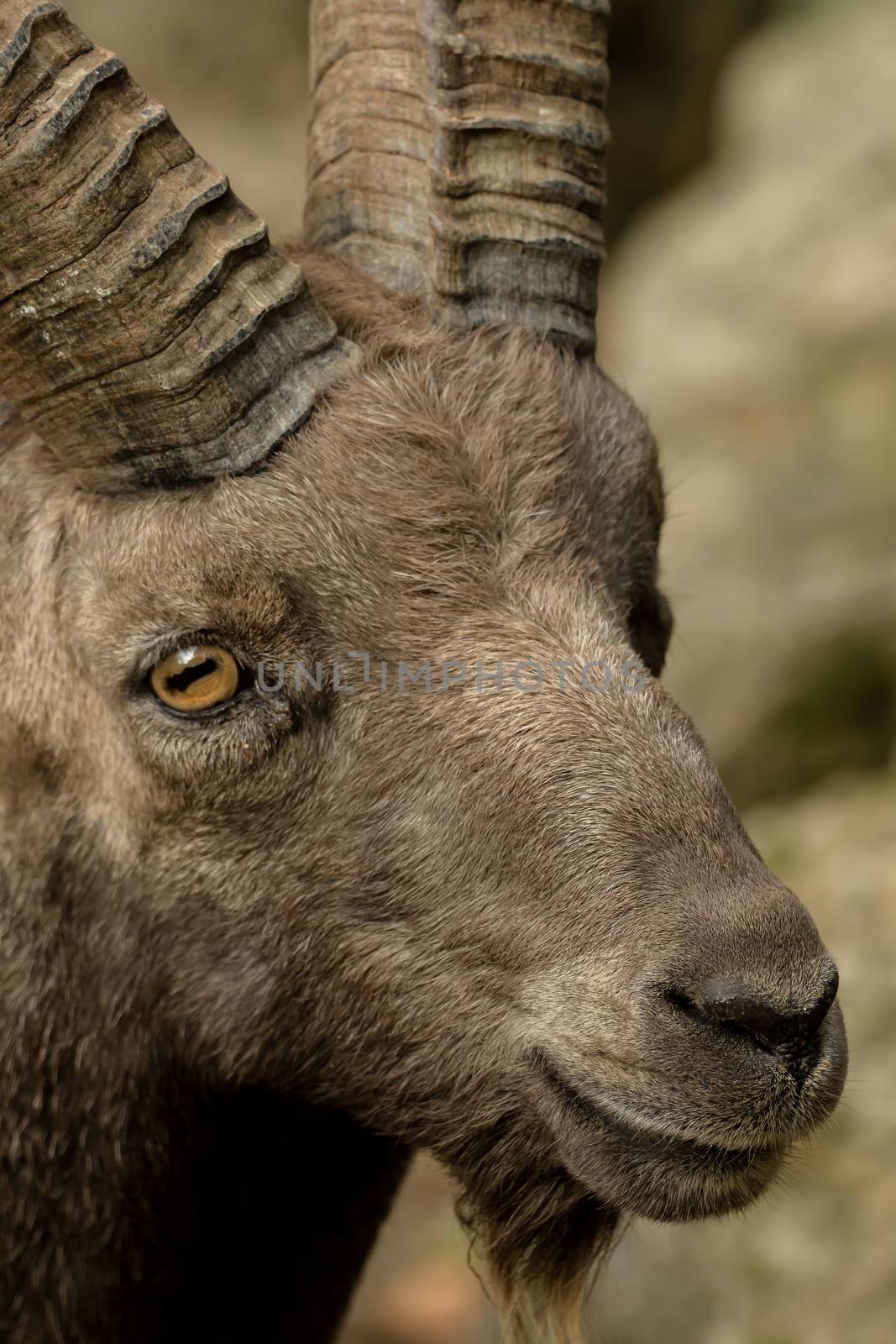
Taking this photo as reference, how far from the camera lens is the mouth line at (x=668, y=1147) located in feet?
10.7

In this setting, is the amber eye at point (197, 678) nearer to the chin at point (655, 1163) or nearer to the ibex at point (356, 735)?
the ibex at point (356, 735)

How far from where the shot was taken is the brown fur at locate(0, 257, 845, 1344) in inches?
132

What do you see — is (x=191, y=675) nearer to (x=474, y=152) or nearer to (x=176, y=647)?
(x=176, y=647)

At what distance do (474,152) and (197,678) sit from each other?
1.51 metres

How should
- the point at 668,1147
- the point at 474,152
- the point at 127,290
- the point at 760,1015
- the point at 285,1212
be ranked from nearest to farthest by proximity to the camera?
the point at 760,1015, the point at 668,1147, the point at 127,290, the point at 474,152, the point at 285,1212

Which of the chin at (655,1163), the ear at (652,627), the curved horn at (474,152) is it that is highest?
the curved horn at (474,152)

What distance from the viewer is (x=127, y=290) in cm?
353

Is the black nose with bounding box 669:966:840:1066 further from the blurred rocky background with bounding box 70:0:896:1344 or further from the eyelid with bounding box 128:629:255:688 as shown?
the eyelid with bounding box 128:629:255:688

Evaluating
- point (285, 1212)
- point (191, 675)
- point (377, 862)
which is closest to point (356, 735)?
point (377, 862)

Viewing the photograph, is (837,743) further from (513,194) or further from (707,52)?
(707,52)

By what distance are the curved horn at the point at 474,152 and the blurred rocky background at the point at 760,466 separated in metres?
1.44

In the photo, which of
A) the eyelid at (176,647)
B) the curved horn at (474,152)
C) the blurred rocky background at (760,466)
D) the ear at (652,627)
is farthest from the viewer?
the blurred rocky background at (760,466)

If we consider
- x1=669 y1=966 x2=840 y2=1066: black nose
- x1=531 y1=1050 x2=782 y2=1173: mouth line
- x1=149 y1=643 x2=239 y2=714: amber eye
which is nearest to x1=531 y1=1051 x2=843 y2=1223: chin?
x1=531 y1=1050 x2=782 y2=1173: mouth line

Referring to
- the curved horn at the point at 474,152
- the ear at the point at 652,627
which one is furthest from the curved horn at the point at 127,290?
the ear at the point at 652,627
